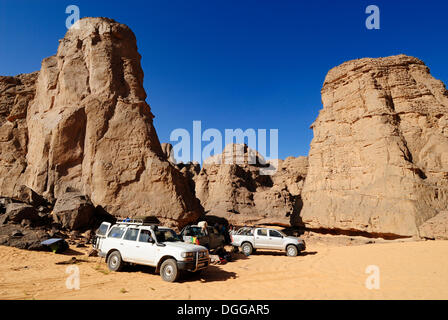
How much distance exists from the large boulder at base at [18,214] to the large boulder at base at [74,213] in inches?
49.2

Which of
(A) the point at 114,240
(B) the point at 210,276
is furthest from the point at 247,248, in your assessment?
(A) the point at 114,240

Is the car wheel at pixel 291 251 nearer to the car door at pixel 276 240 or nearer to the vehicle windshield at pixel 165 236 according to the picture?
the car door at pixel 276 240

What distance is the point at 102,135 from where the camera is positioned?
2147 centimetres

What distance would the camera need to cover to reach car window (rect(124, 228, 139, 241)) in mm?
10116

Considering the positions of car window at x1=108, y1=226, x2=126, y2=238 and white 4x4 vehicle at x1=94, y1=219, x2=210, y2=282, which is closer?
white 4x4 vehicle at x1=94, y1=219, x2=210, y2=282

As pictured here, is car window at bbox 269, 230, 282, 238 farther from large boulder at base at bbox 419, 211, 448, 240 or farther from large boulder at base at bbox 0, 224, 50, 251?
large boulder at base at bbox 0, 224, 50, 251

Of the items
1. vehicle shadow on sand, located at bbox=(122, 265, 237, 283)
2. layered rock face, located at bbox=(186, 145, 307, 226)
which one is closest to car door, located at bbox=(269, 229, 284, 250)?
vehicle shadow on sand, located at bbox=(122, 265, 237, 283)

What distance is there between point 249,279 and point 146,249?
399 centimetres

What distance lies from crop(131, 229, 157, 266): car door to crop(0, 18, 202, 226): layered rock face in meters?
9.29

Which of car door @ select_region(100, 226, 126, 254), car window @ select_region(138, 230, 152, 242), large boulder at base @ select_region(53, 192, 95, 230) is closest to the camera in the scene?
car window @ select_region(138, 230, 152, 242)

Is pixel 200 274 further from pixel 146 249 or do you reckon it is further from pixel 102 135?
pixel 102 135

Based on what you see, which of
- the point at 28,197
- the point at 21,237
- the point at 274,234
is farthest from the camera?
the point at 28,197
